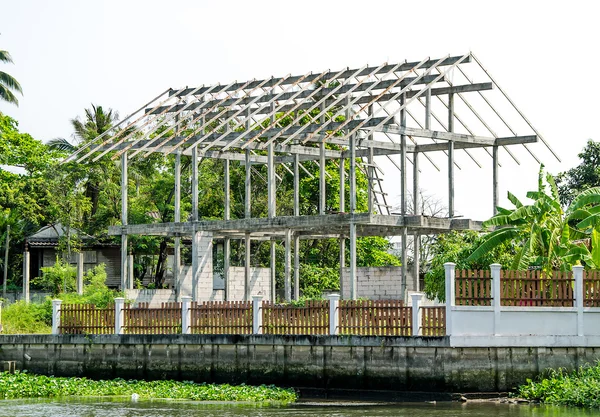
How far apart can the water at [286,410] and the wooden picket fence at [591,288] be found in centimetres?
293

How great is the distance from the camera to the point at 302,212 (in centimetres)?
5509

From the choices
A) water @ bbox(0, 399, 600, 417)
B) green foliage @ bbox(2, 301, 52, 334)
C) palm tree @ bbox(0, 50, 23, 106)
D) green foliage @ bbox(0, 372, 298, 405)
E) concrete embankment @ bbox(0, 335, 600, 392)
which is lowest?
water @ bbox(0, 399, 600, 417)

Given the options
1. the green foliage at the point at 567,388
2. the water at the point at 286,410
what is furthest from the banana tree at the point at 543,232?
the water at the point at 286,410

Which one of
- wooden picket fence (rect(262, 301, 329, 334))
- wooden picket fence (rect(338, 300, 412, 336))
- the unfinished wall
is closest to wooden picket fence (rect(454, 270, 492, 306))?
wooden picket fence (rect(338, 300, 412, 336))

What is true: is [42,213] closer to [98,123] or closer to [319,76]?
[98,123]

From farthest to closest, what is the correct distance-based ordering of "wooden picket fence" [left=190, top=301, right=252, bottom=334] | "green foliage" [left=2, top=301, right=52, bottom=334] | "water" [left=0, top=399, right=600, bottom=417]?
"green foliage" [left=2, top=301, right=52, bottom=334] < "wooden picket fence" [left=190, top=301, right=252, bottom=334] < "water" [left=0, top=399, right=600, bottom=417]

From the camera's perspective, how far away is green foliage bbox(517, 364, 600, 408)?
80.2ft

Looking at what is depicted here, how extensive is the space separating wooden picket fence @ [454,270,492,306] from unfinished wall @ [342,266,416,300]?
1536 centimetres

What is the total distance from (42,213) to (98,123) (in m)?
6.48

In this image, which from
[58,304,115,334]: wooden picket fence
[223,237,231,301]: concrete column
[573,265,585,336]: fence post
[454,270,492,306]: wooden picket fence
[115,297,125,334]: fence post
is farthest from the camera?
[223,237,231,301]: concrete column

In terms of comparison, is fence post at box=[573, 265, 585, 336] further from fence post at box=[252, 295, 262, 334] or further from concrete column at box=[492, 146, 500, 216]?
concrete column at box=[492, 146, 500, 216]

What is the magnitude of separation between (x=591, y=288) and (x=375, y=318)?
5.00m

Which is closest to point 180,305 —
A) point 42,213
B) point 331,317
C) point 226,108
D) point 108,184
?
point 331,317

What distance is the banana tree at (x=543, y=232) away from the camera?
95.9ft
